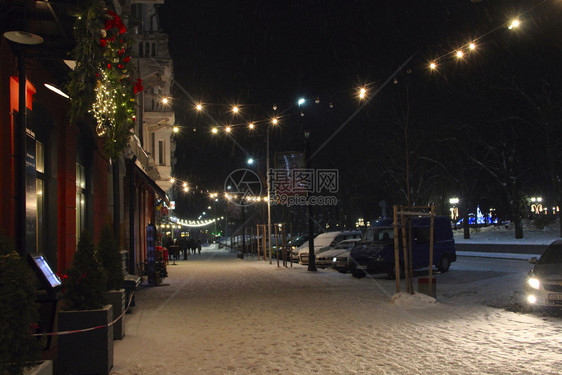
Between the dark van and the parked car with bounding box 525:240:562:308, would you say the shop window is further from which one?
the parked car with bounding box 525:240:562:308

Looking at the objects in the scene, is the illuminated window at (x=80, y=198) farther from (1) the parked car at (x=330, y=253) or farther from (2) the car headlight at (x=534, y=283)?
(1) the parked car at (x=330, y=253)

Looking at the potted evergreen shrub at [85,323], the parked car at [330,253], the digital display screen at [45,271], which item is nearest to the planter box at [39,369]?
the potted evergreen shrub at [85,323]

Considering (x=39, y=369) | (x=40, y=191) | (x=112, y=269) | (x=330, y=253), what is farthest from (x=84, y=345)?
(x=330, y=253)

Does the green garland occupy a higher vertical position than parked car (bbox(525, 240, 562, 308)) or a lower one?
higher

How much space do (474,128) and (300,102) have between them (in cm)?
2215

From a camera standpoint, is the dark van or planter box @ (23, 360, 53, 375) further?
the dark van

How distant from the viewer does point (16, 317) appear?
12.0 feet

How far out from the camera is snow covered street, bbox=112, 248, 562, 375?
6.91 m

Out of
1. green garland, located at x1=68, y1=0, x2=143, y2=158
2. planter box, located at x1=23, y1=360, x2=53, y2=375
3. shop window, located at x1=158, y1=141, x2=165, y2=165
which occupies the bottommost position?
planter box, located at x1=23, y1=360, x2=53, y2=375

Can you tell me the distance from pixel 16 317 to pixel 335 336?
6072 millimetres

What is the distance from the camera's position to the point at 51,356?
7273mm

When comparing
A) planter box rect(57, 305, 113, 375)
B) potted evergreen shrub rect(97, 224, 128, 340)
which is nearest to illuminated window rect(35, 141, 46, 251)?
potted evergreen shrub rect(97, 224, 128, 340)

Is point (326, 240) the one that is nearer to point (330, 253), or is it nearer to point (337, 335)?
point (330, 253)

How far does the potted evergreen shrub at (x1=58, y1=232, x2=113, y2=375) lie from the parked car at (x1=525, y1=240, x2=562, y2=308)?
8.00 meters
